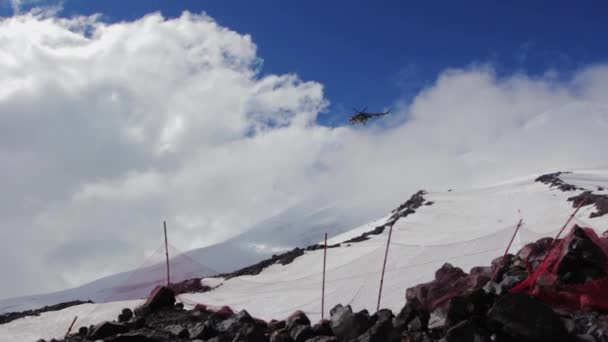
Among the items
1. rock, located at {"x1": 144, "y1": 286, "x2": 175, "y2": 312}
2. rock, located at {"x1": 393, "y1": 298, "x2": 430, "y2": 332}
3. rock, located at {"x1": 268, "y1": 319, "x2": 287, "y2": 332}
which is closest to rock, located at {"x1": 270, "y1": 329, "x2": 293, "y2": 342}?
rock, located at {"x1": 268, "y1": 319, "x2": 287, "y2": 332}

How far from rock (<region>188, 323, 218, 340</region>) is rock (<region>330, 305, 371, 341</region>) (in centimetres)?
242

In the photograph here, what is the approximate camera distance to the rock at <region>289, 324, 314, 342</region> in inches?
367

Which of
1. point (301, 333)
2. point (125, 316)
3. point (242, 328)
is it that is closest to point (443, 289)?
point (301, 333)

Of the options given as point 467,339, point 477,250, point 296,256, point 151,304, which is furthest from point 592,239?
point 296,256

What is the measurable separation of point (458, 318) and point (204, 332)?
4.68m

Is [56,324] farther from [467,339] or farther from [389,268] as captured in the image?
[467,339]

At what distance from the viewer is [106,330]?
10.8 meters

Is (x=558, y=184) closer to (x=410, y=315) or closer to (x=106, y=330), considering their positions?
(x=410, y=315)

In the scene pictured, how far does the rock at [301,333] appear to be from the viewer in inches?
367

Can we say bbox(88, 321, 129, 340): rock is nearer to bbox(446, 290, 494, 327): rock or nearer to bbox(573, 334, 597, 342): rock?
bbox(446, 290, 494, 327): rock

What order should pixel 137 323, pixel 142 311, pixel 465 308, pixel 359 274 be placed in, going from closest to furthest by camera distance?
pixel 465 308
pixel 137 323
pixel 142 311
pixel 359 274

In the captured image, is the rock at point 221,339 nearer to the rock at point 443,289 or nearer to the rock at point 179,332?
the rock at point 179,332

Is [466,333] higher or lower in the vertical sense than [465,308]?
lower

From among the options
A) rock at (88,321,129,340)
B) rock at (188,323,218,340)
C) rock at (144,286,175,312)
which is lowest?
rock at (188,323,218,340)
